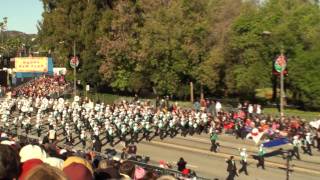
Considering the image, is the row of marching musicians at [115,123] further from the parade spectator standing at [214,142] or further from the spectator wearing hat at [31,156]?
the spectator wearing hat at [31,156]

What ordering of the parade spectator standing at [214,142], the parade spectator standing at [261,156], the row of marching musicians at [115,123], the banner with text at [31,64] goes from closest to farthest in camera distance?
the parade spectator standing at [261,156] < the parade spectator standing at [214,142] < the row of marching musicians at [115,123] < the banner with text at [31,64]

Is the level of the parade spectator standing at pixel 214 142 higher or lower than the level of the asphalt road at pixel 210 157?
higher

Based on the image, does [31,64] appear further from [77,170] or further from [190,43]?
[77,170]

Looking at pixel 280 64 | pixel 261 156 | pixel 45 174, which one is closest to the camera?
pixel 45 174

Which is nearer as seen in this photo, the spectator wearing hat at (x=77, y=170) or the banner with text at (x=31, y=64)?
the spectator wearing hat at (x=77, y=170)

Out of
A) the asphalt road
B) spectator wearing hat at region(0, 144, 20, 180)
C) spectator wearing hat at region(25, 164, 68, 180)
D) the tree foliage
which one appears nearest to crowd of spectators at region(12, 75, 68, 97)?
the tree foliage

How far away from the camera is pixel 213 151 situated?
100 feet

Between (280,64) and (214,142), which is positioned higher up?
(280,64)

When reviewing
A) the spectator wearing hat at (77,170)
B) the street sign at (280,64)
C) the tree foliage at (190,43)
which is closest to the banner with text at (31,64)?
the tree foliage at (190,43)

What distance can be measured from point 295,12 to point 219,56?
776 cm

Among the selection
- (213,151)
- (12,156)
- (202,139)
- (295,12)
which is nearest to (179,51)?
(295,12)

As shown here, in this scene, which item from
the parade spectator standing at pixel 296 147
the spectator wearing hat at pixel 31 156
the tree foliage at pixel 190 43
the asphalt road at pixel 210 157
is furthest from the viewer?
the tree foliage at pixel 190 43

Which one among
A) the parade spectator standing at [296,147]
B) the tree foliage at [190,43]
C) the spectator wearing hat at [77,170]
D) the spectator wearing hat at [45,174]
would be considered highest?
the tree foliage at [190,43]

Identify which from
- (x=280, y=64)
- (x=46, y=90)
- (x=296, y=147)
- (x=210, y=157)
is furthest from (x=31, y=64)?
(x=296, y=147)
